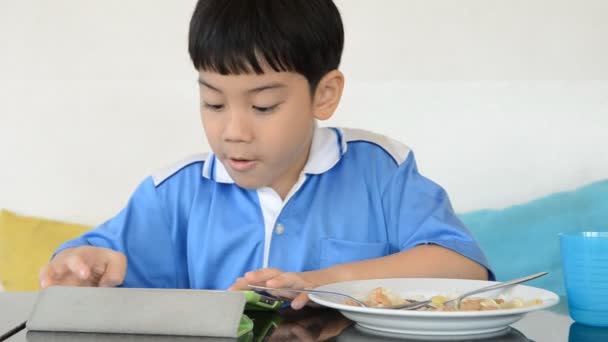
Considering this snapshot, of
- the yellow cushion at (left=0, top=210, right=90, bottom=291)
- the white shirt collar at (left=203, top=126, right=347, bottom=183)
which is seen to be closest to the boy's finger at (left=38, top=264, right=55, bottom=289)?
the white shirt collar at (left=203, top=126, right=347, bottom=183)

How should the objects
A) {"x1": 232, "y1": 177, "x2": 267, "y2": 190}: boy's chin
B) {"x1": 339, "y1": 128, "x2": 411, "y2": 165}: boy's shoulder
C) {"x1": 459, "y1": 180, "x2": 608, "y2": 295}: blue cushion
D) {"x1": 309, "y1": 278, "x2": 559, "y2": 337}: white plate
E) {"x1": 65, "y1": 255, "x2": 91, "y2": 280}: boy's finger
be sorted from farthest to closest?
{"x1": 459, "y1": 180, "x2": 608, "y2": 295}: blue cushion < {"x1": 339, "y1": 128, "x2": 411, "y2": 165}: boy's shoulder < {"x1": 232, "y1": 177, "x2": 267, "y2": 190}: boy's chin < {"x1": 65, "y1": 255, "x2": 91, "y2": 280}: boy's finger < {"x1": 309, "y1": 278, "x2": 559, "y2": 337}: white plate

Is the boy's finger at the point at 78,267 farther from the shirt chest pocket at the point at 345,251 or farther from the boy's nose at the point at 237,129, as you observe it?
the shirt chest pocket at the point at 345,251

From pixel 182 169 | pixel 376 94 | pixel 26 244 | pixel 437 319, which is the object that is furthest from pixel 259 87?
pixel 26 244

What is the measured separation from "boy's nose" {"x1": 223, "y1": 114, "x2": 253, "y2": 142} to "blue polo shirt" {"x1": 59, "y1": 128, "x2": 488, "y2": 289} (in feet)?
0.67

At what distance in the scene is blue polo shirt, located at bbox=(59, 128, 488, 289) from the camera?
1351 millimetres

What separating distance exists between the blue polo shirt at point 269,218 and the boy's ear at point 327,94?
0.24ft

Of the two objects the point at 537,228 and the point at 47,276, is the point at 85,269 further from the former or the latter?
the point at 537,228

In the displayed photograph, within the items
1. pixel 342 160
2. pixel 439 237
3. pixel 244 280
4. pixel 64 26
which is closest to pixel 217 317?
pixel 244 280

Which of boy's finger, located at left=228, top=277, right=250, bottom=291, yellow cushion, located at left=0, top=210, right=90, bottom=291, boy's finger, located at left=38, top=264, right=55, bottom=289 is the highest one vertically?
boy's finger, located at left=228, top=277, right=250, bottom=291

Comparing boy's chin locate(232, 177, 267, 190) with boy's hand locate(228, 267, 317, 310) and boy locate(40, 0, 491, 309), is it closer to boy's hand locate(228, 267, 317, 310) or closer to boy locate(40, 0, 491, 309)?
boy locate(40, 0, 491, 309)

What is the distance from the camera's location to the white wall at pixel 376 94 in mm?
2139

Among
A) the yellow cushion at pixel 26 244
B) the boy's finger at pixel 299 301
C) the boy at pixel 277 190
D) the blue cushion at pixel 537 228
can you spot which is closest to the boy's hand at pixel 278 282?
the boy's finger at pixel 299 301

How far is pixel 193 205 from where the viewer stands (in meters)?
1.39

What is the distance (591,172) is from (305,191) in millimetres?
1028
